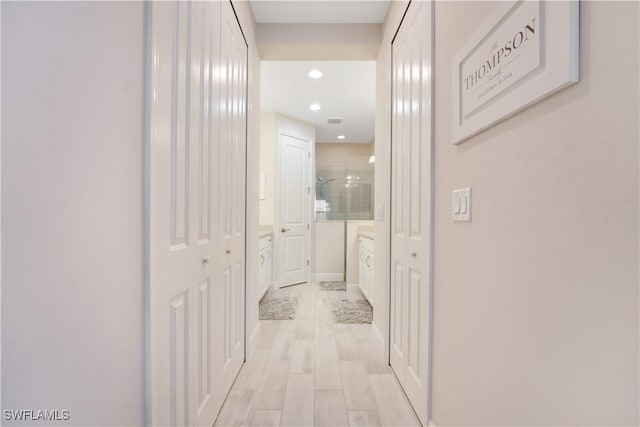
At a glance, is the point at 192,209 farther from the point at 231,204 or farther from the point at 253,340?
the point at 253,340

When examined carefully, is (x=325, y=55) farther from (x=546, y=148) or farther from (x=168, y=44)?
(x=546, y=148)

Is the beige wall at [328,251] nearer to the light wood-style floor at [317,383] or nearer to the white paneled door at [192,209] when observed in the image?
the light wood-style floor at [317,383]

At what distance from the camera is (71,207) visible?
647 millimetres

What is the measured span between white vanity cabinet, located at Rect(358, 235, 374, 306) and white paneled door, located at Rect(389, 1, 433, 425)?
4.54 feet

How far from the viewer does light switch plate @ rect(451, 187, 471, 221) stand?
3.46 feet

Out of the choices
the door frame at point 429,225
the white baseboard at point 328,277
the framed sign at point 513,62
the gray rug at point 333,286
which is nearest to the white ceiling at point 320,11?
the door frame at point 429,225

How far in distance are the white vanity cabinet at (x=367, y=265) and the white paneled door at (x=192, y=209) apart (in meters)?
1.92

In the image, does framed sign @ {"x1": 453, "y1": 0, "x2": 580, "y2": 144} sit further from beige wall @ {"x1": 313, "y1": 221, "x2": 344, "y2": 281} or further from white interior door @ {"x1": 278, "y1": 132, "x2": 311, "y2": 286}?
beige wall @ {"x1": 313, "y1": 221, "x2": 344, "y2": 281}

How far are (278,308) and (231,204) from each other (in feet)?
6.65

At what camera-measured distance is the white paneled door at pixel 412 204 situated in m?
1.40

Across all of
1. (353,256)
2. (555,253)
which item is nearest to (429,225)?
(555,253)

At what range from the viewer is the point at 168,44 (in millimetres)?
955

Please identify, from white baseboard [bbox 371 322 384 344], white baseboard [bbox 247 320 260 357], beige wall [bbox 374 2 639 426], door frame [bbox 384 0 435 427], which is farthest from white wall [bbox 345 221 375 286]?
beige wall [bbox 374 2 639 426]

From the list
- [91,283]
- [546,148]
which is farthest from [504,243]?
[91,283]
